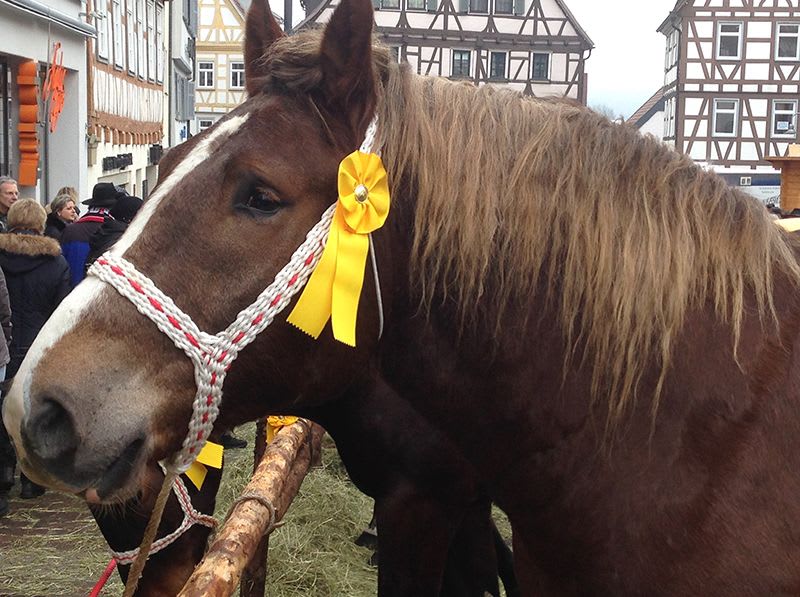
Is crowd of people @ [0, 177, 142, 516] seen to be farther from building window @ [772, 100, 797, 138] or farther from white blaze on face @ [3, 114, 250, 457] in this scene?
building window @ [772, 100, 797, 138]

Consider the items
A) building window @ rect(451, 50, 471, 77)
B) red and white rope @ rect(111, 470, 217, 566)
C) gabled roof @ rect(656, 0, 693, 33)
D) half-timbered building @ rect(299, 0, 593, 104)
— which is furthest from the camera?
gabled roof @ rect(656, 0, 693, 33)

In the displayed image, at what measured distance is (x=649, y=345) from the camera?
1678mm

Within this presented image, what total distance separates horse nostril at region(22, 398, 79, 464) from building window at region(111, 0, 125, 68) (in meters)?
17.8

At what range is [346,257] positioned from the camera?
1.65m

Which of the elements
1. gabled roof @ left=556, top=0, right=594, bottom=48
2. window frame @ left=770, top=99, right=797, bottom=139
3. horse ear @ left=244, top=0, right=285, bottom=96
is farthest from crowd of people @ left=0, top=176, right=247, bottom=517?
window frame @ left=770, top=99, right=797, bottom=139

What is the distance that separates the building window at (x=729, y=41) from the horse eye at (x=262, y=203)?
31.5m

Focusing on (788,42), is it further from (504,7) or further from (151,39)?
(151,39)

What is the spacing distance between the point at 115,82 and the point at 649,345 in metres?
18.2

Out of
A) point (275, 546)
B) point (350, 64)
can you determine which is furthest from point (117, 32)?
point (350, 64)

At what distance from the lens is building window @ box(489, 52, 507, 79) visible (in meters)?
27.5

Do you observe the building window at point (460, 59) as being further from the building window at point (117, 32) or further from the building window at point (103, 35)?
the building window at point (103, 35)

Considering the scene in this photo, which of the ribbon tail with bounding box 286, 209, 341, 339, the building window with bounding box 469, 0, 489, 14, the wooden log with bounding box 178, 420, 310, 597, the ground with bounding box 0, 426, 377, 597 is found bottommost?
the ground with bounding box 0, 426, 377, 597

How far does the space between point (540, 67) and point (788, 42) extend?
358 inches

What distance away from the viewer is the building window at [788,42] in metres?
29.8
